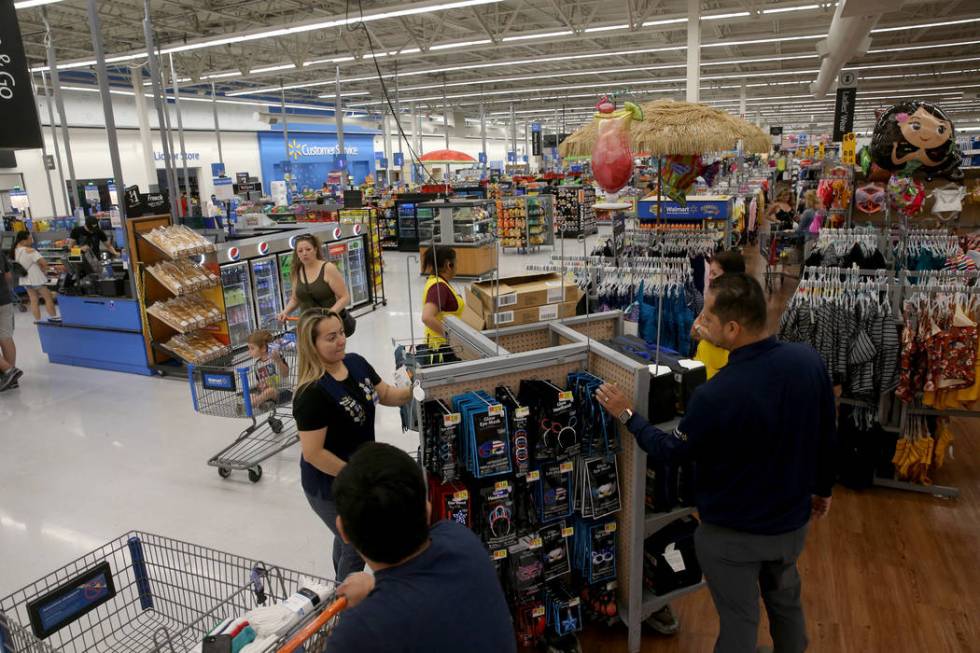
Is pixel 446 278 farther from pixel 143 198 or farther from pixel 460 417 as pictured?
pixel 143 198

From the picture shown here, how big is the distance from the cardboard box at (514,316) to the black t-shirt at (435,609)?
1.94m

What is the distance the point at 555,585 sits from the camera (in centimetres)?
285

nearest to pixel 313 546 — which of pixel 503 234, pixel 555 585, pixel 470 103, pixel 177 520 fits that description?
pixel 177 520

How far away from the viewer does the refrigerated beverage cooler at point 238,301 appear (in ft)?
25.2

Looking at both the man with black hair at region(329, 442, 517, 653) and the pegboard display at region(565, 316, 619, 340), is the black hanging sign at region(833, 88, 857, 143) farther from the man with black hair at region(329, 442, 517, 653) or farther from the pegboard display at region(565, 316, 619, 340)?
the man with black hair at region(329, 442, 517, 653)

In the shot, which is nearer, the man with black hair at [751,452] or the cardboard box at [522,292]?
the man with black hair at [751,452]

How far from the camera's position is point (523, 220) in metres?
15.3

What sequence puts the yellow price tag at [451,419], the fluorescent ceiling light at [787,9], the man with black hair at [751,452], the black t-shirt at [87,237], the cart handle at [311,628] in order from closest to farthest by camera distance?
the cart handle at [311,628] → the man with black hair at [751,452] → the yellow price tag at [451,419] → the black t-shirt at [87,237] → the fluorescent ceiling light at [787,9]

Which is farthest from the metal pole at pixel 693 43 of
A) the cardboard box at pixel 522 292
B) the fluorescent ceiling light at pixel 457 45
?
the cardboard box at pixel 522 292

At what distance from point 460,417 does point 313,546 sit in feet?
6.36

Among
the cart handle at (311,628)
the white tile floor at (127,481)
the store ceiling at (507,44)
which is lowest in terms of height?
the white tile floor at (127,481)

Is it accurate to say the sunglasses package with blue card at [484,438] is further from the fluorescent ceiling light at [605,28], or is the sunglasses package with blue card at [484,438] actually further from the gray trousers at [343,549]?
the fluorescent ceiling light at [605,28]

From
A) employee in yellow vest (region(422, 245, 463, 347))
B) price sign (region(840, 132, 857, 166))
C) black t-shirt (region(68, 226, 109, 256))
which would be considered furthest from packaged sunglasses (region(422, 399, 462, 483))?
black t-shirt (region(68, 226, 109, 256))

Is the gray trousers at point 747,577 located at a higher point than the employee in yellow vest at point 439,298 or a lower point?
lower
